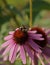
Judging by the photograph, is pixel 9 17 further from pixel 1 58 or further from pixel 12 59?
pixel 12 59

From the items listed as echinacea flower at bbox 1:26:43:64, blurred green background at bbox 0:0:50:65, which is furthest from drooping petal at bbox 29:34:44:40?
Result: blurred green background at bbox 0:0:50:65

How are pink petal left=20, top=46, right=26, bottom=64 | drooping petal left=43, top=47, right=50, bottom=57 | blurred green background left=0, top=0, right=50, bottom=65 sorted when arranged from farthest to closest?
1. blurred green background left=0, top=0, right=50, bottom=65
2. drooping petal left=43, top=47, right=50, bottom=57
3. pink petal left=20, top=46, right=26, bottom=64

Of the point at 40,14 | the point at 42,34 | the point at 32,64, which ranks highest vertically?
the point at 40,14

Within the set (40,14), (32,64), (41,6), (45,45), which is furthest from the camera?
(40,14)

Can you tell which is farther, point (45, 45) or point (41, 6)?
point (41, 6)

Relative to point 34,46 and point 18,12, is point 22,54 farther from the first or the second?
point 18,12

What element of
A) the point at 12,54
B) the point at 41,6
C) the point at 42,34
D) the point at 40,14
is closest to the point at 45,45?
the point at 42,34

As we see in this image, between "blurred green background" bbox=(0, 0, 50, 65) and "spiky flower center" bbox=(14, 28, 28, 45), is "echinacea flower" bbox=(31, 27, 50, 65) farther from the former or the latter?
"blurred green background" bbox=(0, 0, 50, 65)
